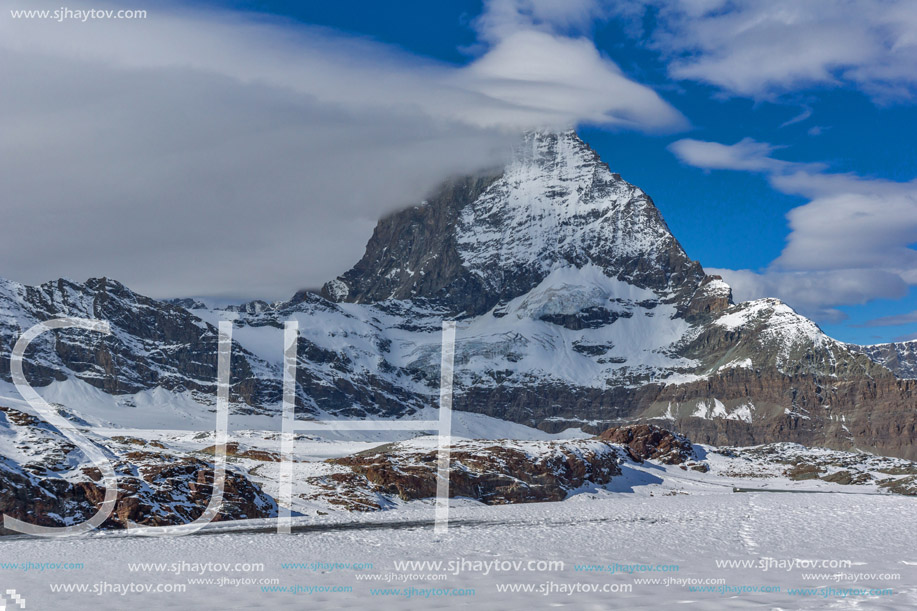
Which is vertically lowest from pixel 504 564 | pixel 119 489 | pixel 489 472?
pixel 489 472

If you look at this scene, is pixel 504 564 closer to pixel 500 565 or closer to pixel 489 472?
pixel 500 565

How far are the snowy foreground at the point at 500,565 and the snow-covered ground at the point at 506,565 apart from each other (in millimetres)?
98

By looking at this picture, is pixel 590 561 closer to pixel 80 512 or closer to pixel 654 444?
pixel 80 512

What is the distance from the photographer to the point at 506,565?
38.0 m

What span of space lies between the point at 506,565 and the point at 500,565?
0.88ft

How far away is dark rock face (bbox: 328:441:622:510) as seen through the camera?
3642 inches

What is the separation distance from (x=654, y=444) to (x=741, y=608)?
17699cm

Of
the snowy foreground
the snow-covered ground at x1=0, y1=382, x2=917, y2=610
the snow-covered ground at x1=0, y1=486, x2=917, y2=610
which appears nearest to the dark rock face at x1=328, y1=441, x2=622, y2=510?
the snow-covered ground at x1=0, y1=382, x2=917, y2=610

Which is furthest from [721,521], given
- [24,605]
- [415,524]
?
[24,605]

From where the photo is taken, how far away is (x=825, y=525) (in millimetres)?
53906

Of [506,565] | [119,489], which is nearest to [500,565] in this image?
[506,565]

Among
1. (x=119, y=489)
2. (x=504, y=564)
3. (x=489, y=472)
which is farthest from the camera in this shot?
(x=489, y=472)

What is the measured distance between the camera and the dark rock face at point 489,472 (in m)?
92.5

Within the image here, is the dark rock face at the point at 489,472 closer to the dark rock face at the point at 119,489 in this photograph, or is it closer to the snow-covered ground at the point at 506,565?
the dark rock face at the point at 119,489
